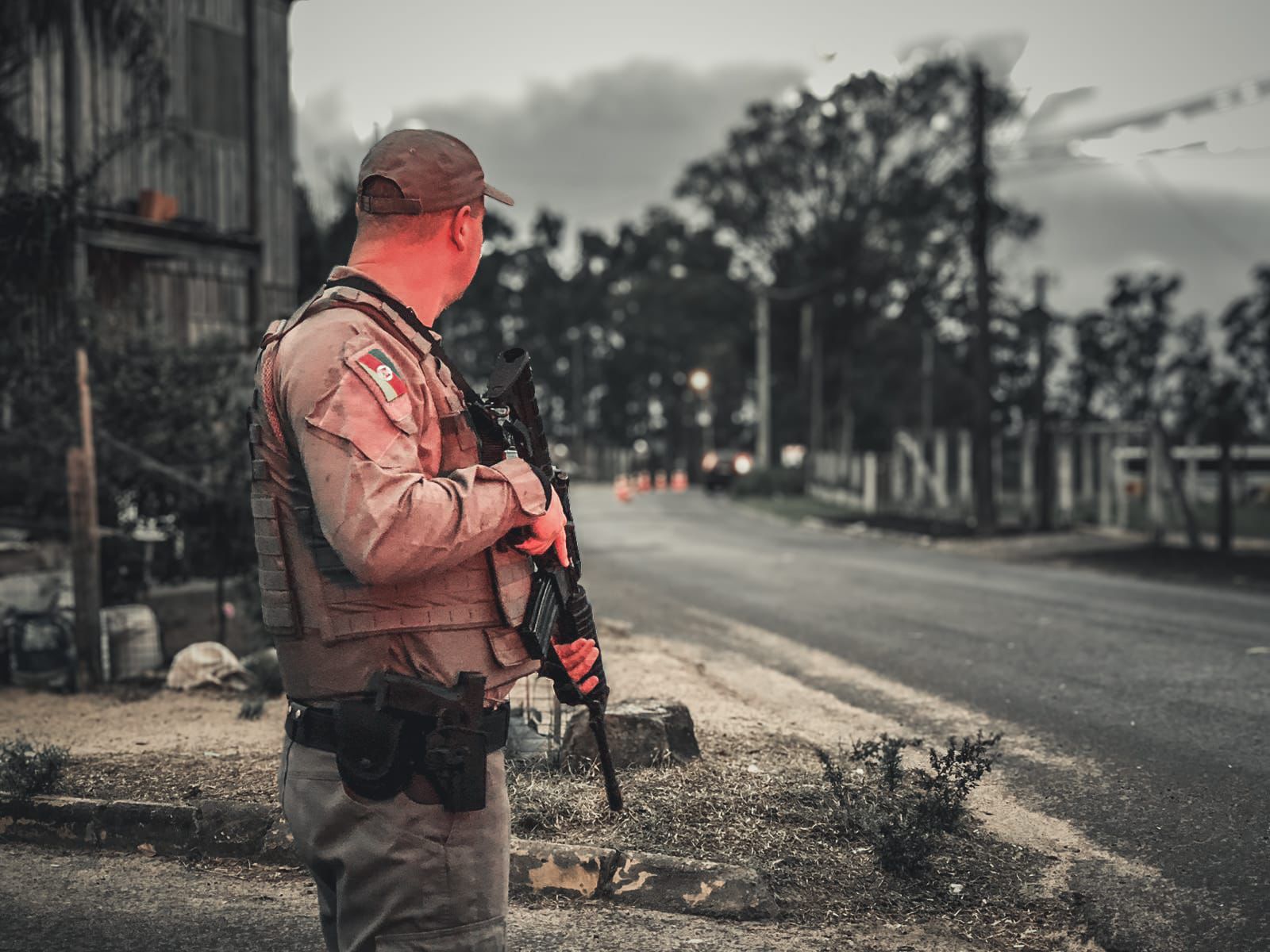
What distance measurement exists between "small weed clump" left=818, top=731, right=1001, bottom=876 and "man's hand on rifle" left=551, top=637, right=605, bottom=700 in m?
1.99

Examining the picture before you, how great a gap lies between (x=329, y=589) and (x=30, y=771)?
365 centimetres

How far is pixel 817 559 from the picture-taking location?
55.9 ft

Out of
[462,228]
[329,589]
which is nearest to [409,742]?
[329,589]

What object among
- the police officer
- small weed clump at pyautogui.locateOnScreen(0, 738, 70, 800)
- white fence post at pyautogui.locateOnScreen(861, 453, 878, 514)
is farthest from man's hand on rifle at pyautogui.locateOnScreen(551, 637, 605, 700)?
white fence post at pyautogui.locateOnScreen(861, 453, 878, 514)

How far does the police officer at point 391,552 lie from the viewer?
2.19 m

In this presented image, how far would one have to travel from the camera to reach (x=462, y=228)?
2432 mm

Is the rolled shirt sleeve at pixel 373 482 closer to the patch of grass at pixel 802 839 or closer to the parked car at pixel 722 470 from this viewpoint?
the patch of grass at pixel 802 839

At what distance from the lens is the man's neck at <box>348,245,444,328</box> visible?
7.86ft

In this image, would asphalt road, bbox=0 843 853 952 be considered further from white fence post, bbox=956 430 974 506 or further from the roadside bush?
the roadside bush

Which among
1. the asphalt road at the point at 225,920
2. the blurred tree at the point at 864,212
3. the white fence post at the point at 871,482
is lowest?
the asphalt road at the point at 225,920

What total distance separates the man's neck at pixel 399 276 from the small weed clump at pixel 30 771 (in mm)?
3733

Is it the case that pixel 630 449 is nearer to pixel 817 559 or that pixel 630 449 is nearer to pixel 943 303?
pixel 943 303

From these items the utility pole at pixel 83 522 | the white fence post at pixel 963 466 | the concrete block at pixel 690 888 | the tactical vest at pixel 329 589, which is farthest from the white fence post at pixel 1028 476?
the tactical vest at pixel 329 589

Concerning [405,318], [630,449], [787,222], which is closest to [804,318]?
[787,222]
